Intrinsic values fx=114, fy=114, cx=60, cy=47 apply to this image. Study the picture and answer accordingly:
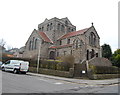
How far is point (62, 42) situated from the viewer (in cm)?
3841

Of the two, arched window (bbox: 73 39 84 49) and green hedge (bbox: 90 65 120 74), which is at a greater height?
arched window (bbox: 73 39 84 49)

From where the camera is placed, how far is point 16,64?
1816 centimetres

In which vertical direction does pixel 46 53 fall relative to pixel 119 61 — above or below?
above

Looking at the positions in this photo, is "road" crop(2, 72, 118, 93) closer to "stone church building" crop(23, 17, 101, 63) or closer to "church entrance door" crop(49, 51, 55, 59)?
"stone church building" crop(23, 17, 101, 63)

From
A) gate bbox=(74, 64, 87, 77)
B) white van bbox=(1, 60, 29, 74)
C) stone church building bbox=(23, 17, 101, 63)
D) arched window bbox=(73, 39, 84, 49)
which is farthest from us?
stone church building bbox=(23, 17, 101, 63)

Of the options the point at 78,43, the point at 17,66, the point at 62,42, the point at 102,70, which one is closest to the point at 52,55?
the point at 62,42

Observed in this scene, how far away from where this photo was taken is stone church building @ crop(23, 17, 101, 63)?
2943cm

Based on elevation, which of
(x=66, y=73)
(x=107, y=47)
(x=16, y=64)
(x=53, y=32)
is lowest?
(x=66, y=73)

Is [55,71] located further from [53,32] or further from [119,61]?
[119,61]

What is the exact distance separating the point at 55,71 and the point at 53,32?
71.3 ft

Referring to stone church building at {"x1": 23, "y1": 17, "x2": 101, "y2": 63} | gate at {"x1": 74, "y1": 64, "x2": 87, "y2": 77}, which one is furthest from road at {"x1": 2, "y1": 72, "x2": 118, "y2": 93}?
stone church building at {"x1": 23, "y1": 17, "x2": 101, "y2": 63}

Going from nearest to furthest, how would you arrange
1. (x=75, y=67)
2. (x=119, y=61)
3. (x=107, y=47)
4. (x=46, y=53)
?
(x=75, y=67)
(x=46, y=53)
(x=119, y=61)
(x=107, y=47)

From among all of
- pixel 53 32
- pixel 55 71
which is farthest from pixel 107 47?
pixel 55 71

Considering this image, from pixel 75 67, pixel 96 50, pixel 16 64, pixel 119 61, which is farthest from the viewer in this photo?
pixel 119 61
